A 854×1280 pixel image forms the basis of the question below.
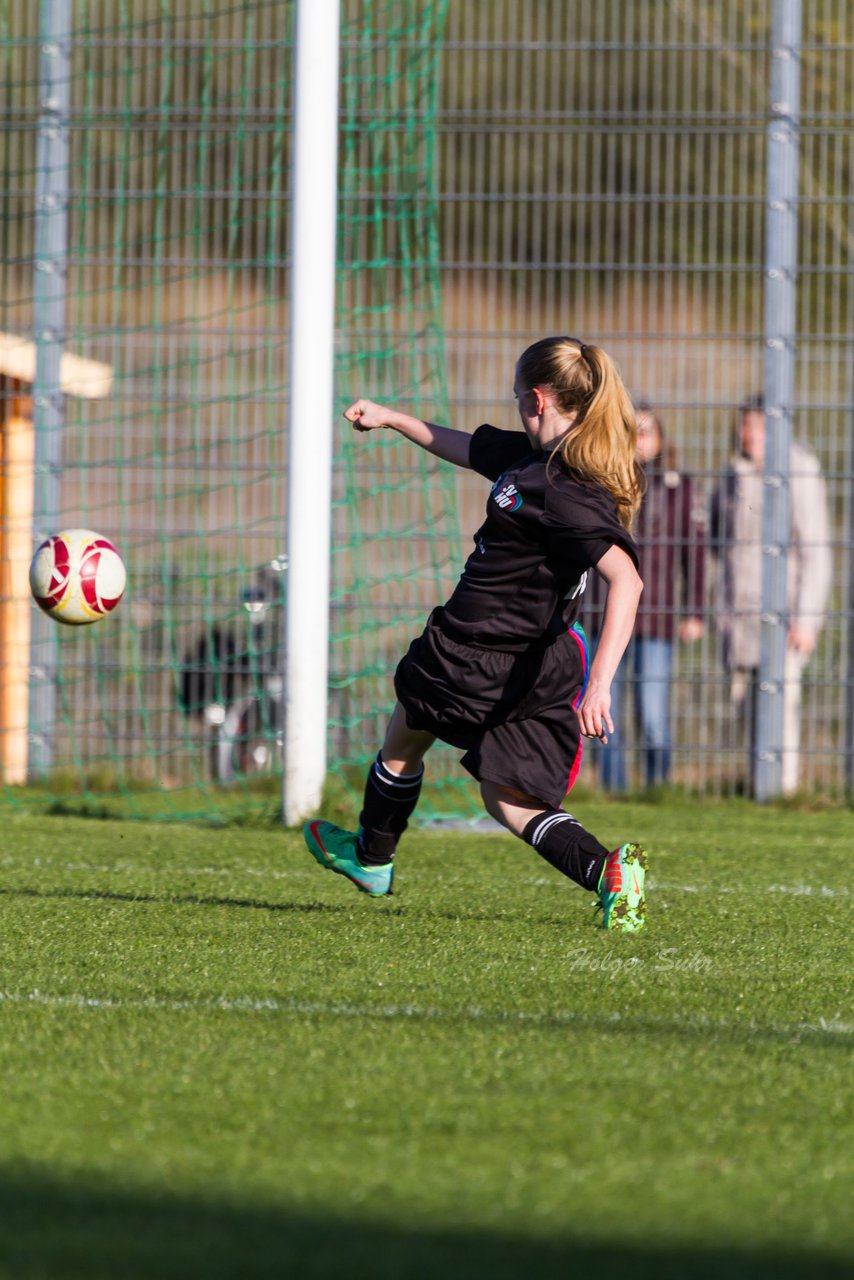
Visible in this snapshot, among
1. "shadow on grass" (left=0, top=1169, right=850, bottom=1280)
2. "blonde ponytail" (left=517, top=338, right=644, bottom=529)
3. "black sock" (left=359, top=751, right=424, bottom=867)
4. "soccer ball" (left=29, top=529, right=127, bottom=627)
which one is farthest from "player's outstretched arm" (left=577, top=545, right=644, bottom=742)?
"shadow on grass" (left=0, top=1169, right=850, bottom=1280)

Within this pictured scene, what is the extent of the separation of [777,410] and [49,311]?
136 inches

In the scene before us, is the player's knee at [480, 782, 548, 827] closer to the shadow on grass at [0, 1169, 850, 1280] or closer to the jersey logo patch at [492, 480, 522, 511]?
the jersey logo patch at [492, 480, 522, 511]

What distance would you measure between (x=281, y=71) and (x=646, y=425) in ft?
8.00

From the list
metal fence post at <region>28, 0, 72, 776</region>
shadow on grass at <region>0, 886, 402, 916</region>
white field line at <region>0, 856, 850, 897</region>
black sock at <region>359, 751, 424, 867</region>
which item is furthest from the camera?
metal fence post at <region>28, 0, 72, 776</region>

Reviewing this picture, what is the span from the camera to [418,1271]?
203 centimetres

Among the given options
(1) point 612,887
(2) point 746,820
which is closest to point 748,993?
(1) point 612,887

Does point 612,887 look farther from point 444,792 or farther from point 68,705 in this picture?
point 68,705

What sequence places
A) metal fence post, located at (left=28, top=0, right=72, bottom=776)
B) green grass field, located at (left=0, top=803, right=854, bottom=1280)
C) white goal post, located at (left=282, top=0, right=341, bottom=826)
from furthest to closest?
1. metal fence post, located at (left=28, top=0, right=72, bottom=776)
2. white goal post, located at (left=282, top=0, right=341, bottom=826)
3. green grass field, located at (left=0, top=803, right=854, bottom=1280)

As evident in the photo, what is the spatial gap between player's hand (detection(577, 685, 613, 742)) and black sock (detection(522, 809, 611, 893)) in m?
0.40

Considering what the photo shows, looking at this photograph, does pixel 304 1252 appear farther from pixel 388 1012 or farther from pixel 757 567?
pixel 757 567

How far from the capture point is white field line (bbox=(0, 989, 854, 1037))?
3.36 metres

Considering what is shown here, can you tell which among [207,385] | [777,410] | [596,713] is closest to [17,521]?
[207,385]

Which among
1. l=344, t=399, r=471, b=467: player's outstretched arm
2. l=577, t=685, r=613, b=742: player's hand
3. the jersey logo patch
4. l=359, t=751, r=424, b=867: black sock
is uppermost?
l=344, t=399, r=471, b=467: player's outstretched arm

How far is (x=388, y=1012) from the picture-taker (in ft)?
11.2
